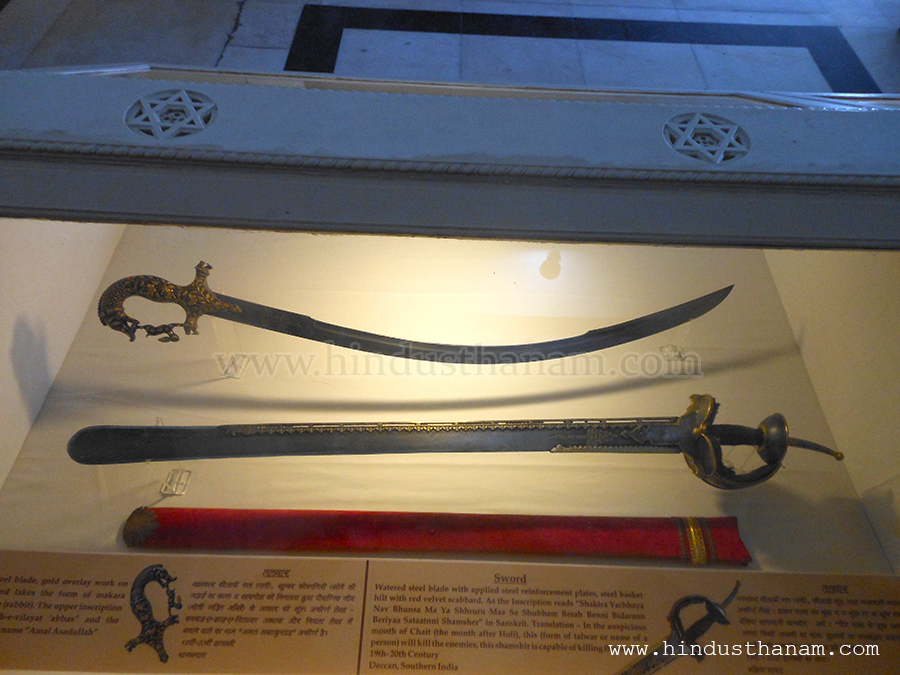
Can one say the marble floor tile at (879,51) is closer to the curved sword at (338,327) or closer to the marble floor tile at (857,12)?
the marble floor tile at (857,12)

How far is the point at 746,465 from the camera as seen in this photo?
1.94 m

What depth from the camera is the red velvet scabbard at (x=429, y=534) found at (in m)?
1.77

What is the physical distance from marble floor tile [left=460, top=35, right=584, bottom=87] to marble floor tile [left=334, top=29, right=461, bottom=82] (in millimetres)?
86

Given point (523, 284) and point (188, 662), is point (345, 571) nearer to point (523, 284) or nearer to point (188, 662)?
point (188, 662)

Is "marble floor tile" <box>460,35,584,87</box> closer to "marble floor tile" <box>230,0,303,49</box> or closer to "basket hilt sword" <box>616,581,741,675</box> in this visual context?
"marble floor tile" <box>230,0,303,49</box>

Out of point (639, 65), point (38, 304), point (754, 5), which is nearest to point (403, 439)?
→ point (38, 304)

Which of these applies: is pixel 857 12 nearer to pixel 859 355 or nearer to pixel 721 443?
pixel 859 355

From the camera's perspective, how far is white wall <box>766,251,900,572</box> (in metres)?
1.83

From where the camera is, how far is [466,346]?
212 centimetres

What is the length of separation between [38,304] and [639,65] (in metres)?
3.06

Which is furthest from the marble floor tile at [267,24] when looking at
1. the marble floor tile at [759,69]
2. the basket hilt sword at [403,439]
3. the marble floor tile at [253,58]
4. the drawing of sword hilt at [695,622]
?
the drawing of sword hilt at [695,622]

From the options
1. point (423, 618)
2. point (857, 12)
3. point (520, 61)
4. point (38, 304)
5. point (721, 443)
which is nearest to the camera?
point (423, 618)

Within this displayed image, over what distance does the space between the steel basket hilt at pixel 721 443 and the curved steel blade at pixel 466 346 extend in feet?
1.51

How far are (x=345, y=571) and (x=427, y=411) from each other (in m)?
0.77
